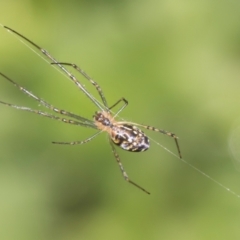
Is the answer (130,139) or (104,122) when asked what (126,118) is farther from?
(130,139)

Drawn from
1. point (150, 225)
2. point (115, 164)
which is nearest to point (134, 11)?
point (115, 164)

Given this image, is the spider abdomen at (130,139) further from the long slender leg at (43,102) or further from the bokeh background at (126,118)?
the bokeh background at (126,118)

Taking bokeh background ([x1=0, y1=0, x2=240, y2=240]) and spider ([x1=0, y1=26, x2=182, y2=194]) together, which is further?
bokeh background ([x1=0, y1=0, x2=240, y2=240])

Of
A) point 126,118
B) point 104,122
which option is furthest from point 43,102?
point 126,118

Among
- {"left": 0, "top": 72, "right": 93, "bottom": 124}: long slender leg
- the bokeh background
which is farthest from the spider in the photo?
the bokeh background

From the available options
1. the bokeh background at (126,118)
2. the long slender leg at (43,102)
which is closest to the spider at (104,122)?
the long slender leg at (43,102)

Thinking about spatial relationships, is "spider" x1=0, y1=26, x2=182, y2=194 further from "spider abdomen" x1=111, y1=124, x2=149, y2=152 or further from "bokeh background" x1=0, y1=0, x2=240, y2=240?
"bokeh background" x1=0, y1=0, x2=240, y2=240
